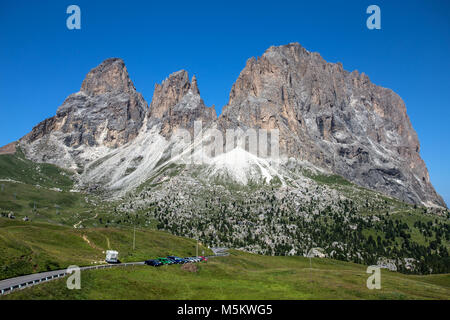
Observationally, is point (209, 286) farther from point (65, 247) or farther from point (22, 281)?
point (65, 247)

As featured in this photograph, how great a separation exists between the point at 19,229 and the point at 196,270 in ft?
199

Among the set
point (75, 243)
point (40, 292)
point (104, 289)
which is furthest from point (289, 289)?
point (75, 243)

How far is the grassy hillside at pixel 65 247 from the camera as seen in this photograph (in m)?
67.1

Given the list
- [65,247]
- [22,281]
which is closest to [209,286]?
[22,281]

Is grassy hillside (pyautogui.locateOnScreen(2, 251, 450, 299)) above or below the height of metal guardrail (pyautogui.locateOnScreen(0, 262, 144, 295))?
below

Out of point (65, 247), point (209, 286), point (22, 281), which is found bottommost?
point (209, 286)

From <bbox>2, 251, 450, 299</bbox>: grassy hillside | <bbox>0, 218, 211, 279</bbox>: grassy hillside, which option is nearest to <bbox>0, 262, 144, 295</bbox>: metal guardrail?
<bbox>2, 251, 450, 299</bbox>: grassy hillside

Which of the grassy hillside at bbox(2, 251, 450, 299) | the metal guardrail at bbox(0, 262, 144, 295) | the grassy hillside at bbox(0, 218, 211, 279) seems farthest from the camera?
the grassy hillside at bbox(0, 218, 211, 279)

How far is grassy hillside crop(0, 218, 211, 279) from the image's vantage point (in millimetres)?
67062

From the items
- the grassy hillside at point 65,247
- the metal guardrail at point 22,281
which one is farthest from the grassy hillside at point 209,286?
the grassy hillside at point 65,247

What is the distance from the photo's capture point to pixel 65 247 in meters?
98.1

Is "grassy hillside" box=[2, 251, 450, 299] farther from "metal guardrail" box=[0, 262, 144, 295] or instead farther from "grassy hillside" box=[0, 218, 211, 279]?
"grassy hillside" box=[0, 218, 211, 279]
